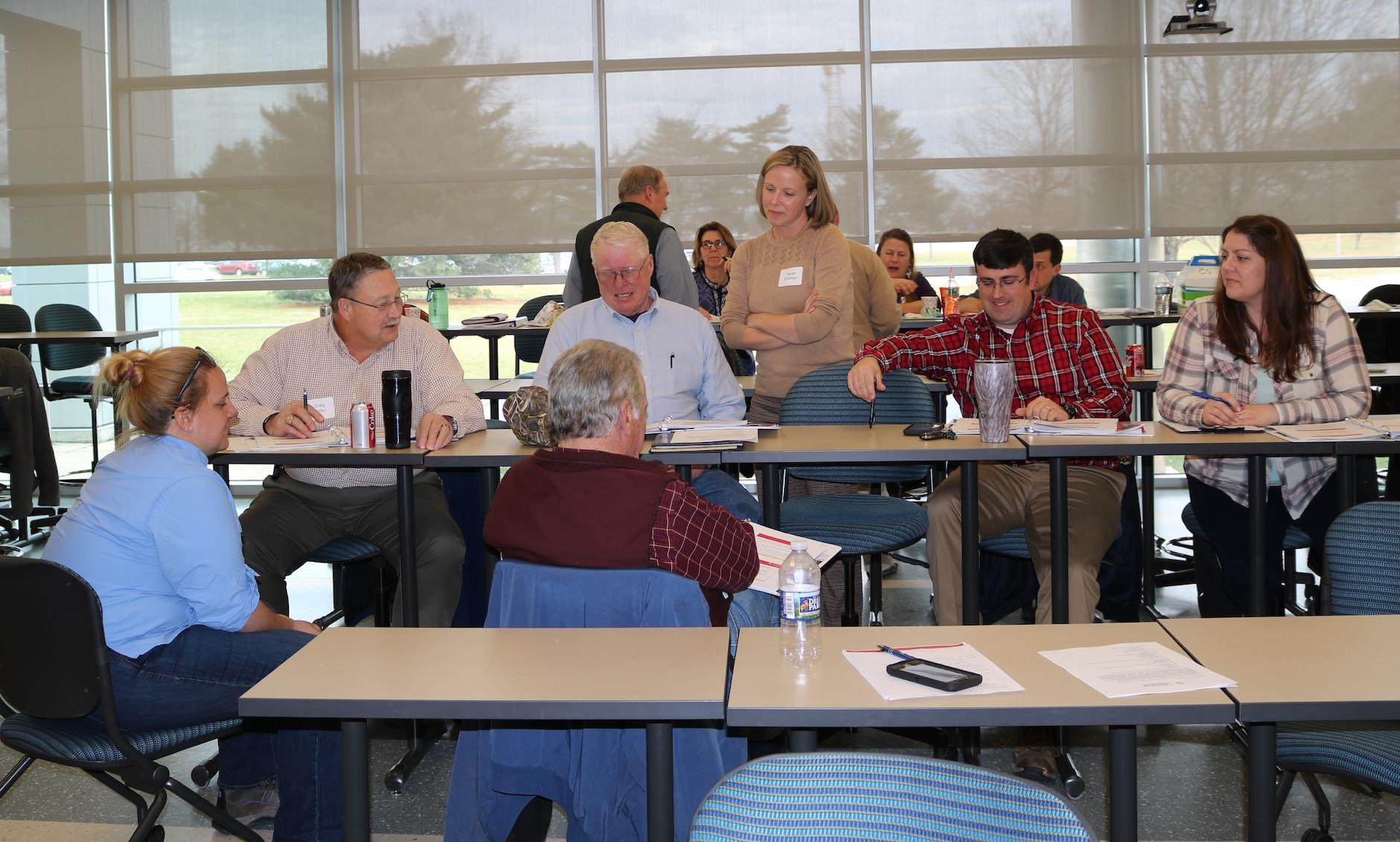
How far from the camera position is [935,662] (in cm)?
174

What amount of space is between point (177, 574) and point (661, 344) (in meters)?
1.86

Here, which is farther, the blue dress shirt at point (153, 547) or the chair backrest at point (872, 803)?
the blue dress shirt at point (153, 547)

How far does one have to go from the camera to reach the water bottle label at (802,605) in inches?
73.7

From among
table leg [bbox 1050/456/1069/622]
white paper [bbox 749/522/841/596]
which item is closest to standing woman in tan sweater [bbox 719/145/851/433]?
table leg [bbox 1050/456/1069/622]

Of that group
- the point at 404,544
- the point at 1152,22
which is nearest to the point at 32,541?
the point at 404,544

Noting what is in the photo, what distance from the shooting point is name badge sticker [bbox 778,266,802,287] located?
3.99 metres

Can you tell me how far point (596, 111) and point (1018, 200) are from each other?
290 centimetres

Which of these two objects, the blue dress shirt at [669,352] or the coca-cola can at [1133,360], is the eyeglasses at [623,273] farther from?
the coca-cola can at [1133,360]

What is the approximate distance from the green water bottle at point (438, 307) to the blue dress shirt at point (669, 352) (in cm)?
301

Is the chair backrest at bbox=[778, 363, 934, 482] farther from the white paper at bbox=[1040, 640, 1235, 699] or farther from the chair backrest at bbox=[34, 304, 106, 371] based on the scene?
the chair backrest at bbox=[34, 304, 106, 371]

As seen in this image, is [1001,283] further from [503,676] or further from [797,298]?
[503,676]

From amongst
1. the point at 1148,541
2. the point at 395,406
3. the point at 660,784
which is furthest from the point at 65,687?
the point at 1148,541

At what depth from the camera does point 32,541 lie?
586 centimetres

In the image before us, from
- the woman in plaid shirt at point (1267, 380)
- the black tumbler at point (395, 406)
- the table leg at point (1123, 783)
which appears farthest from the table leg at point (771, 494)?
the table leg at point (1123, 783)
